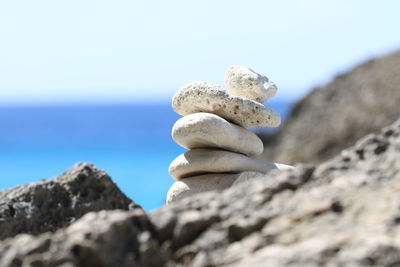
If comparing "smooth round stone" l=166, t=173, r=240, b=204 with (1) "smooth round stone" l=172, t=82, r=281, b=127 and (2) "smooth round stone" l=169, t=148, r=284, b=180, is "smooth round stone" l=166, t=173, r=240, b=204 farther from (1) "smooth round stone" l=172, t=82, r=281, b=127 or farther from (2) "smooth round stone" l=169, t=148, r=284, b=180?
(1) "smooth round stone" l=172, t=82, r=281, b=127

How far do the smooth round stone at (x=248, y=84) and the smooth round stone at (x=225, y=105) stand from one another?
14 cm

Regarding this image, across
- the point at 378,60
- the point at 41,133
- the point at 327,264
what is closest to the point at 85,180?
the point at 327,264

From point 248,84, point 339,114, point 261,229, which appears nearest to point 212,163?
point 248,84

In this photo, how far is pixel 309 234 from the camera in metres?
1.63

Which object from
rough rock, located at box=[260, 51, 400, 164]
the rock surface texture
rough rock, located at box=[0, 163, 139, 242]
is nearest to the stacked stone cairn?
rough rock, located at box=[0, 163, 139, 242]

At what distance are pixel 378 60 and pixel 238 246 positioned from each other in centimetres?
1104

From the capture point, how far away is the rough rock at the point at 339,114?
11109 mm

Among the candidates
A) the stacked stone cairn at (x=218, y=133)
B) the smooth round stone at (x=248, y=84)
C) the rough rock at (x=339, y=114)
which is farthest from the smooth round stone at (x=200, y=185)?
the rough rock at (x=339, y=114)

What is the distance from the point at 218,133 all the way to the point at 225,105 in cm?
21

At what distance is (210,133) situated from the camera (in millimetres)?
3795

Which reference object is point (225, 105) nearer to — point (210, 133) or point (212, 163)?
point (210, 133)

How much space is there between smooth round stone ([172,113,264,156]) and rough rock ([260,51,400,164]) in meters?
7.18

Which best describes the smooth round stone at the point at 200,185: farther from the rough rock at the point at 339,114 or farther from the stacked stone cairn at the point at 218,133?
the rough rock at the point at 339,114

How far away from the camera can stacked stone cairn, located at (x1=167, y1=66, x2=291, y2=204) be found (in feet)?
12.6
